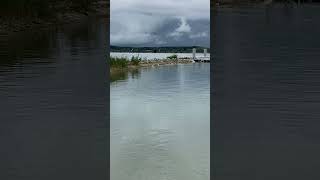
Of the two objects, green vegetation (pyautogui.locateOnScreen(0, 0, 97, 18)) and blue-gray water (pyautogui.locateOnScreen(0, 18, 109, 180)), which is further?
green vegetation (pyautogui.locateOnScreen(0, 0, 97, 18))

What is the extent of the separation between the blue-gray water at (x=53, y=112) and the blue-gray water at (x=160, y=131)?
0.19 metres

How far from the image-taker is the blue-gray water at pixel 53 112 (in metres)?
3.72

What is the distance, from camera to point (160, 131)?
507 cm

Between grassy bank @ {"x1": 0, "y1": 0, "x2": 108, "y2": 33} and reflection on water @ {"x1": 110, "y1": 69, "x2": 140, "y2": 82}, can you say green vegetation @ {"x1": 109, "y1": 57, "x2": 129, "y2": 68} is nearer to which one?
reflection on water @ {"x1": 110, "y1": 69, "x2": 140, "y2": 82}

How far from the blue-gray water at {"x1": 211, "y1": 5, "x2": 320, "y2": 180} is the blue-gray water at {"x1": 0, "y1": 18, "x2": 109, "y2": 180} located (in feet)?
3.13

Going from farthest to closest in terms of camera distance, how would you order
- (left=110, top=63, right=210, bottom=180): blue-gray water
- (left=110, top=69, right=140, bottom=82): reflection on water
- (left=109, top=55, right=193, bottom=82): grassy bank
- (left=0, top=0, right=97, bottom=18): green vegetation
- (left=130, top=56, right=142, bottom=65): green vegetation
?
(left=130, top=56, right=142, bottom=65): green vegetation < (left=0, top=0, right=97, bottom=18): green vegetation < (left=109, top=55, right=193, bottom=82): grassy bank < (left=110, top=69, right=140, bottom=82): reflection on water < (left=110, top=63, right=210, bottom=180): blue-gray water

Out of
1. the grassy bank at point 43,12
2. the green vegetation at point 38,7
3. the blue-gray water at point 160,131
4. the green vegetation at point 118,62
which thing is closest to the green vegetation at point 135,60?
the green vegetation at point 118,62

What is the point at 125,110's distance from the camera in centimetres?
634

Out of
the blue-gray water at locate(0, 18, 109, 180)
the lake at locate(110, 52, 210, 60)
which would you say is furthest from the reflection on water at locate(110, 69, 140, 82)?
the blue-gray water at locate(0, 18, 109, 180)

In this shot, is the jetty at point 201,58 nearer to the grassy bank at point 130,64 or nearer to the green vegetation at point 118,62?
the grassy bank at point 130,64

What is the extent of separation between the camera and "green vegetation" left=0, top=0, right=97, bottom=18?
35.9 ft

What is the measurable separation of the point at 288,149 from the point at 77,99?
271cm

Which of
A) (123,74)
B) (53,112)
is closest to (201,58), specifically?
(123,74)

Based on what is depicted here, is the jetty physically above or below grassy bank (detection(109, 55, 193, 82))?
above
